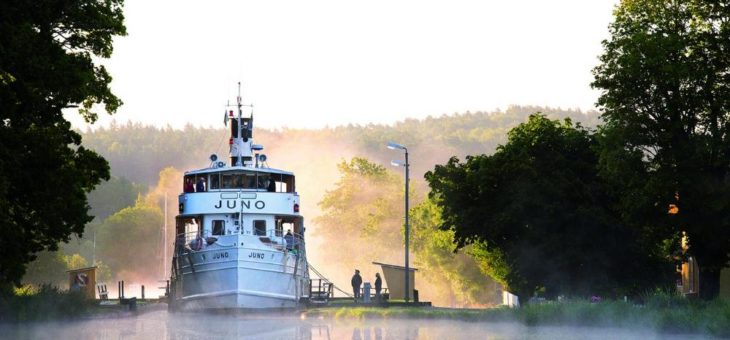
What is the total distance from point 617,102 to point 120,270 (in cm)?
13755

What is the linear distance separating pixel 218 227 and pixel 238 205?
1.45 m

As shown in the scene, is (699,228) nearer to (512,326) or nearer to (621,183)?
(621,183)

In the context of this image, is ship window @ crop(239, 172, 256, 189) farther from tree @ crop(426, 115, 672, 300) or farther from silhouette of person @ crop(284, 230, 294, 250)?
tree @ crop(426, 115, 672, 300)

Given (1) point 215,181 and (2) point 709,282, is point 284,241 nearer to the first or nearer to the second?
(1) point 215,181

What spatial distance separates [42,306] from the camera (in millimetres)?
41562

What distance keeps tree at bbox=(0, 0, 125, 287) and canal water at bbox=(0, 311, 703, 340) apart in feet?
8.90

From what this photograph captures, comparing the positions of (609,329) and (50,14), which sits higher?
(50,14)

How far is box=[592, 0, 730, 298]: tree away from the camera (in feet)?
154

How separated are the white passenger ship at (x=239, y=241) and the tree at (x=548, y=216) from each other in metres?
7.04

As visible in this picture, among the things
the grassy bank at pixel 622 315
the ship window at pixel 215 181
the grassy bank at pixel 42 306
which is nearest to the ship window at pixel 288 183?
the ship window at pixel 215 181

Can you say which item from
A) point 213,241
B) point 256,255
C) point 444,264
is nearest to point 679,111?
point 256,255

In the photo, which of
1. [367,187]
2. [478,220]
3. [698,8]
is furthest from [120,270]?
[698,8]

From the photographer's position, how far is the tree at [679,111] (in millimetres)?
46969

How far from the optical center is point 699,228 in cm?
4762
